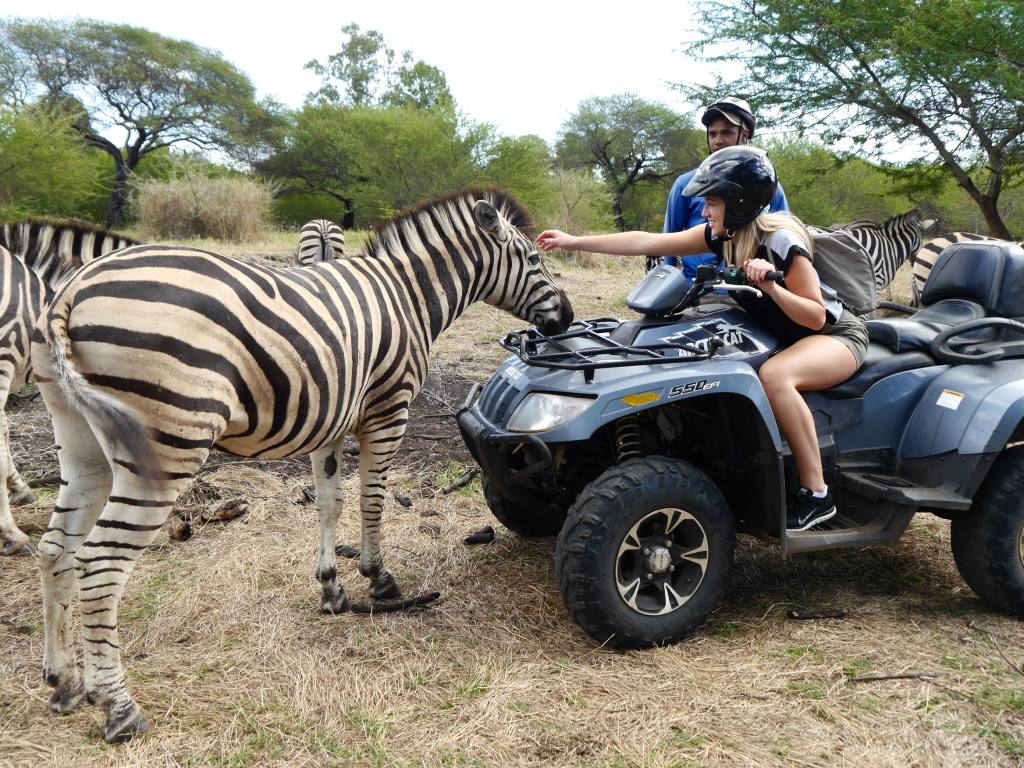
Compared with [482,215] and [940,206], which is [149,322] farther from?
[940,206]

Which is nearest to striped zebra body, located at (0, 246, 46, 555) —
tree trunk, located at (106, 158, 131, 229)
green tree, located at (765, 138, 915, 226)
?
green tree, located at (765, 138, 915, 226)

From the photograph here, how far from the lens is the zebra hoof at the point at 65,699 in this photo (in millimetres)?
2807

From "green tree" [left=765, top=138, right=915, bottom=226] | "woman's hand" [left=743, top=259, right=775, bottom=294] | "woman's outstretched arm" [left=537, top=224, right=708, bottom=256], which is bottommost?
"woman's hand" [left=743, top=259, right=775, bottom=294]

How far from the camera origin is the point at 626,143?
1406 inches

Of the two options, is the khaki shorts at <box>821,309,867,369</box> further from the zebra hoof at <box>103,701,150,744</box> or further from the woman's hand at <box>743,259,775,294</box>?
the zebra hoof at <box>103,701,150,744</box>

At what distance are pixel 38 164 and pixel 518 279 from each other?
79.7 ft

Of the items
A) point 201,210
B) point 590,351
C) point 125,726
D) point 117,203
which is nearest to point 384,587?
point 125,726

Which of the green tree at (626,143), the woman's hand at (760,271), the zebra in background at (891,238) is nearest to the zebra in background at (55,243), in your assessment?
the woman's hand at (760,271)

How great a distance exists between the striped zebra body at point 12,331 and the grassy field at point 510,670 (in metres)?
0.32

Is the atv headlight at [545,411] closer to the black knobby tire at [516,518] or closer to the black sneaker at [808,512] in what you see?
the black knobby tire at [516,518]

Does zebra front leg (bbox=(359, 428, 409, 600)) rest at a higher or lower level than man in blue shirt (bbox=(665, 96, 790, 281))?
lower

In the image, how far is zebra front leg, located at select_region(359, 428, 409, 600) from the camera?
3.60 m

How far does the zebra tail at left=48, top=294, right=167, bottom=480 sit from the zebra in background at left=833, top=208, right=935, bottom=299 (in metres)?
10.7

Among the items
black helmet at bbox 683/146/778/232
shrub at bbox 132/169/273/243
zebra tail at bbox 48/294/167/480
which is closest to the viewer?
zebra tail at bbox 48/294/167/480
